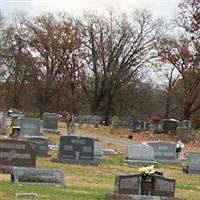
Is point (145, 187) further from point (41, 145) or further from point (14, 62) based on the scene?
point (14, 62)

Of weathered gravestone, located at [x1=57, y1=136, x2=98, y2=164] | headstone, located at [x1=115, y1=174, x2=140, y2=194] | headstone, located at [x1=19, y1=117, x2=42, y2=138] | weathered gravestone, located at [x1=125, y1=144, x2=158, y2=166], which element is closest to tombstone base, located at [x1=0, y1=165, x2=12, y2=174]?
weathered gravestone, located at [x1=57, y1=136, x2=98, y2=164]

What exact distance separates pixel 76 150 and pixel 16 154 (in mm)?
4773

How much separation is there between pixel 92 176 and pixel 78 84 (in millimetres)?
48991

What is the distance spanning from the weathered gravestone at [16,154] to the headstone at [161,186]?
5.75 m

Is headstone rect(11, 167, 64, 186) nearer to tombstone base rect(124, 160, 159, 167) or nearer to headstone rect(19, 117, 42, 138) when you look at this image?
tombstone base rect(124, 160, 159, 167)

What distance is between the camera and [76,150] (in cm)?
2228

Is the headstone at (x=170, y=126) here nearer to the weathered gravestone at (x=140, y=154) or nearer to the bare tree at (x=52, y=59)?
the bare tree at (x=52, y=59)

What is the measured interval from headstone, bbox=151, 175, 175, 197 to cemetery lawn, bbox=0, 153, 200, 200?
996 mm

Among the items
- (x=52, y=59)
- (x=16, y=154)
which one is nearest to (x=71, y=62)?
(x=52, y=59)

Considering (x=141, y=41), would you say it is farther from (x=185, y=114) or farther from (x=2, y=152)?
(x=2, y=152)

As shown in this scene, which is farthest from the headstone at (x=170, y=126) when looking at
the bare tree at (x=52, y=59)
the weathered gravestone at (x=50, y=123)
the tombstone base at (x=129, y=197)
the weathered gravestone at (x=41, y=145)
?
the tombstone base at (x=129, y=197)

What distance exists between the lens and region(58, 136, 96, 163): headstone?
22094 mm

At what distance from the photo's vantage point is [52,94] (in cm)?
6450

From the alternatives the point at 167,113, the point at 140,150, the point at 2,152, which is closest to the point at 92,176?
the point at 2,152
